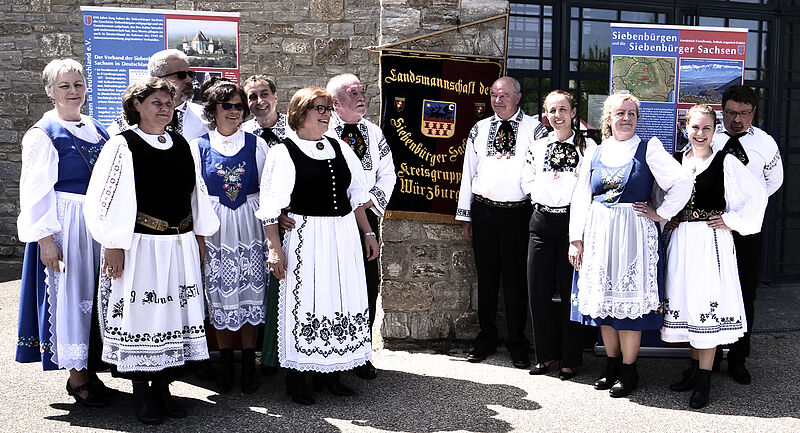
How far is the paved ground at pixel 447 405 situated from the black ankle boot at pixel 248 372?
0.06 metres

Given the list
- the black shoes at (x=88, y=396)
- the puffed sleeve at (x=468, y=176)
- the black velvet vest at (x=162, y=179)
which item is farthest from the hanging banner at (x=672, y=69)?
the black shoes at (x=88, y=396)

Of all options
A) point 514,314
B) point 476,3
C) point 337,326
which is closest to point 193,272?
point 337,326

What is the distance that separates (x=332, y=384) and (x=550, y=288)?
62.3 inches

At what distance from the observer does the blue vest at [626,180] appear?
4574 mm

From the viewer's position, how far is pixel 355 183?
4613 mm

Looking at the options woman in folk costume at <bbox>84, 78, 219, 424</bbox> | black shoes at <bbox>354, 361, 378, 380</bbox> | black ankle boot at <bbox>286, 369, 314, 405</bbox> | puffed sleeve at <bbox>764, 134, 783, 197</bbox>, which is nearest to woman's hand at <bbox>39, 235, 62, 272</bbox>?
woman in folk costume at <bbox>84, 78, 219, 424</bbox>

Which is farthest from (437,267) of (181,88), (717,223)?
(181,88)

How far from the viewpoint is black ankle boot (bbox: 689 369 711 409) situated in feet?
14.7

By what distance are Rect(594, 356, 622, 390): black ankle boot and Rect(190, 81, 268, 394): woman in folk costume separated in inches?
84.2

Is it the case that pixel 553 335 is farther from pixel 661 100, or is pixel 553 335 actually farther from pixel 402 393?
pixel 661 100

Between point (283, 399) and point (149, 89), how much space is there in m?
1.91

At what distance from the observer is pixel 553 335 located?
203 inches

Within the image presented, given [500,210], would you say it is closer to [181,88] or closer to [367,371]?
[367,371]

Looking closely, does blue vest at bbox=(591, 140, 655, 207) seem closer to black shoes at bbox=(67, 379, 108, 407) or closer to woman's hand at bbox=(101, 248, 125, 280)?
woman's hand at bbox=(101, 248, 125, 280)
